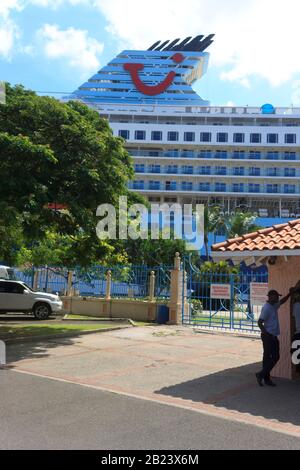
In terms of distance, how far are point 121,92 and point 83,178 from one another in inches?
3878

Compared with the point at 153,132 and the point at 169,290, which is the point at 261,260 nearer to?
the point at 169,290

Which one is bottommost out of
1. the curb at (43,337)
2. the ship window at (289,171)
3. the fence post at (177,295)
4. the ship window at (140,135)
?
A: the curb at (43,337)

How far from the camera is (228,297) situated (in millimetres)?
17141

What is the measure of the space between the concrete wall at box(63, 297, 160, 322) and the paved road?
39.4ft

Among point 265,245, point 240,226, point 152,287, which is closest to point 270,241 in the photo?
point 265,245

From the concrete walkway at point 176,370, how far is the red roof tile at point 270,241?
248 centimetres

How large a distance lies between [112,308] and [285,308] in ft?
41.5

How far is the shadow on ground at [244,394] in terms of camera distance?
23.2ft

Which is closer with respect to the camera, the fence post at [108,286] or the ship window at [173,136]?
the fence post at [108,286]

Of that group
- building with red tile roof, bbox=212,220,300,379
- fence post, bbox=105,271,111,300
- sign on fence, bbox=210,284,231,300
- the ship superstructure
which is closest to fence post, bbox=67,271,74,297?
fence post, bbox=105,271,111,300

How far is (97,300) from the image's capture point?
21797 millimetres

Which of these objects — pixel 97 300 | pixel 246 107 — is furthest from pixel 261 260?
pixel 246 107

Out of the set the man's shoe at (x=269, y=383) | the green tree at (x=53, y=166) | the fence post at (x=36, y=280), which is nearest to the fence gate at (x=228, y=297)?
the green tree at (x=53, y=166)

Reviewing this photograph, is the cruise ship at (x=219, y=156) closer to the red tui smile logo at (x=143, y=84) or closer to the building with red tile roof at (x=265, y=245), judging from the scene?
the red tui smile logo at (x=143, y=84)
